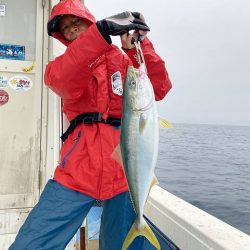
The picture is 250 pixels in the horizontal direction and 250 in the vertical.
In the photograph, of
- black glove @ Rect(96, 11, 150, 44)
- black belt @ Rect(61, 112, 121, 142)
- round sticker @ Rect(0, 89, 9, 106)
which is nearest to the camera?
black glove @ Rect(96, 11, 150, 44)

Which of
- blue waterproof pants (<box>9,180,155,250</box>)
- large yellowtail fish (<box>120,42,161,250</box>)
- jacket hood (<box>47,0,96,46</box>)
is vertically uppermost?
jacket hood (<box>47,0,96,46</box>)

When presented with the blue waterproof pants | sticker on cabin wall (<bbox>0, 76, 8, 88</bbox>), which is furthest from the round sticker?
the blue waterproof pants

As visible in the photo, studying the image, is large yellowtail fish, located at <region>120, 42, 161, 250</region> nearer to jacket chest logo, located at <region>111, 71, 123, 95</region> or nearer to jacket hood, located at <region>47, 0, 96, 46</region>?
jacket chest logo, located at <region>111, 71, 123, 95</region>

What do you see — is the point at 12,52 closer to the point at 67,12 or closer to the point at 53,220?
the point at 67,12

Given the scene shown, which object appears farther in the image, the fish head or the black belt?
the black belt

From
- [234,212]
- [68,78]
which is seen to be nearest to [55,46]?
[68,78]

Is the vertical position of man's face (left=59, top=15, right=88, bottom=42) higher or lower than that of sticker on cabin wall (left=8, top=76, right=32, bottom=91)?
higher

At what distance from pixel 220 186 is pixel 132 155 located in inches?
469

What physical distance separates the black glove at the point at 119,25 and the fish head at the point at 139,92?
290 mm

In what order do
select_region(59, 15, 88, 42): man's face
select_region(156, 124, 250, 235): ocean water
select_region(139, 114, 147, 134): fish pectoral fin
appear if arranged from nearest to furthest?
select_region(139, 114, 147, 134): fish pectoral fin < select_region(59, 15, 88, 42): man's face < select_region(156, 124, 250, 235): ocean water

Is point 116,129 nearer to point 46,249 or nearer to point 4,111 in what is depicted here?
point 46,249

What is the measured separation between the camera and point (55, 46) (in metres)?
3.93

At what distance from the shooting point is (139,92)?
79.0 inches

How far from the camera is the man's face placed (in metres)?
2.96
